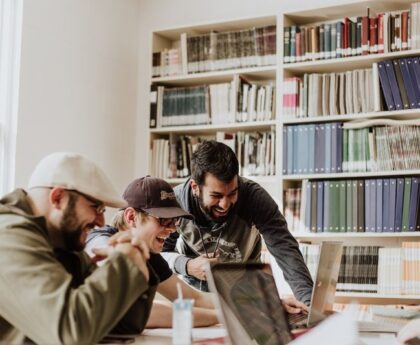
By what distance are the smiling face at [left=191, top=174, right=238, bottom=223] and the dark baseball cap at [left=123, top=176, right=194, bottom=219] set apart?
330 mm

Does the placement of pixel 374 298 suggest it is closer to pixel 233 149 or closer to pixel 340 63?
pixel 233 149

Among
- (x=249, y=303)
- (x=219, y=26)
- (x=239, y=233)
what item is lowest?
(x=249, y=303)

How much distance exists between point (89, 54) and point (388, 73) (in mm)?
1976

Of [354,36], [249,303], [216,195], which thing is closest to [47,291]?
[249,303]

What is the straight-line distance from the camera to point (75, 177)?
1507 mm

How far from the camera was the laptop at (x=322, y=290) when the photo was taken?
1.95 metres

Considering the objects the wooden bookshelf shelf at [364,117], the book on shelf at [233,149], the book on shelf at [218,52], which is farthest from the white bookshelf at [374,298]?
the book on shelf at [218,52]

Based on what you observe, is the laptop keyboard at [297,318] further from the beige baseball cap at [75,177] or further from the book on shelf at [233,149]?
the book on shelf at [233,149]

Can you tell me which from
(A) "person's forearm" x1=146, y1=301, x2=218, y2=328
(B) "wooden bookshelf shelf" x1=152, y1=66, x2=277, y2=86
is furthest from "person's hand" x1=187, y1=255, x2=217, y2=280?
(B) "wooden bookshelf shelf" x1=152, y1=66, x2=277, y2=86

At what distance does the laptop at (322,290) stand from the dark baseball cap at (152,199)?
0.49 meters

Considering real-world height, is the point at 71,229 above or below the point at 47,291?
above

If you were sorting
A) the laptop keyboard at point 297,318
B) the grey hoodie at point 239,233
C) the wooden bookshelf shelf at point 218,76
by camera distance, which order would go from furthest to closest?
the wooden bookshelf shelf at point 218,76
the grey hoodie at point 239,233
the laptop keyboard at point 297,318

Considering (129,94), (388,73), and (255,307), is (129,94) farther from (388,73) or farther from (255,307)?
(255,307)

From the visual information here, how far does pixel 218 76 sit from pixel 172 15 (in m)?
0.71
